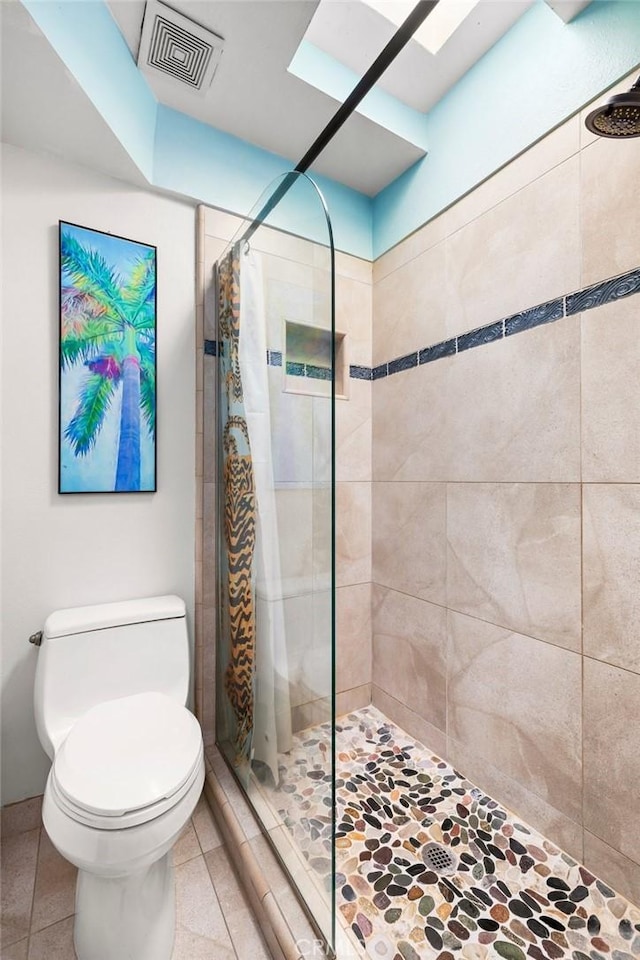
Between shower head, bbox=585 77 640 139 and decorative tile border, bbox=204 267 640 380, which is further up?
shower head, bbox=585 77 640 139

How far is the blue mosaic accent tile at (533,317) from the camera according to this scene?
1.28m

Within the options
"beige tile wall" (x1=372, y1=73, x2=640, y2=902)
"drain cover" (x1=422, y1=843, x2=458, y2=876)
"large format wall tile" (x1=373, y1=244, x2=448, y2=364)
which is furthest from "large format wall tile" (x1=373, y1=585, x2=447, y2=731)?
A: "large format wall tile" (x1=373, y1=244, x2=448, y2=364)

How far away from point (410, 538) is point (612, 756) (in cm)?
92

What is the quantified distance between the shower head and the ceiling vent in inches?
44.3

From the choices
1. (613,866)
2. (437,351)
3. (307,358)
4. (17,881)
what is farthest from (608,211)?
(17,881)

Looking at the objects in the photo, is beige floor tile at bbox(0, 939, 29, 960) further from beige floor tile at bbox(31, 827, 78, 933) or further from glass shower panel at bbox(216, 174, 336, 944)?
glass shower panel at bbox(216, 174, 336, 944)

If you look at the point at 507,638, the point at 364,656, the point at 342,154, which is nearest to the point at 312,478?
the point at 507,638

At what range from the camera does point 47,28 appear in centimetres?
105

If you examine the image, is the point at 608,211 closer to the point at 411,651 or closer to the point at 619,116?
the point at 619,116

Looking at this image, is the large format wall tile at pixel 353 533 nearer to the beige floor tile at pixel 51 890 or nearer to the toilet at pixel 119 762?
the toilet at pixel 119 762

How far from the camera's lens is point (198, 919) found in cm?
114

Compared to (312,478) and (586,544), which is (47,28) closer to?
(312,478)

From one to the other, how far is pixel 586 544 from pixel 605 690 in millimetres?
386

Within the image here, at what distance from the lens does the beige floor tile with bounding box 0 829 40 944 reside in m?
1.11
